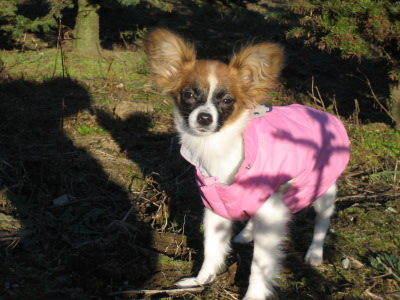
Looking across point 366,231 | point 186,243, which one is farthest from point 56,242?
point 366,231

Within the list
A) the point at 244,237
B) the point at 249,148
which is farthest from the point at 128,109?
the point at 249,148

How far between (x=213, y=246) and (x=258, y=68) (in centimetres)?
132

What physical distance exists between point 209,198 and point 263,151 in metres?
0.47

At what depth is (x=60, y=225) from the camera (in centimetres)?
343

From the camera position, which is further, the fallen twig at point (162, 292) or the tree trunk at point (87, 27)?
the tree trunk at point (87, 27)

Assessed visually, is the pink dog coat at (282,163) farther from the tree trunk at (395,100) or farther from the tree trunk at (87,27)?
the tree trunk at (87,27)

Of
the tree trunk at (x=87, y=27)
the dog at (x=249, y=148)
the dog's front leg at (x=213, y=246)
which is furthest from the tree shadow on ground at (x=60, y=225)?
the tree trunk at (x=87, y=27)

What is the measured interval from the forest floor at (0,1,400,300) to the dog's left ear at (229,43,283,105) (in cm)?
120

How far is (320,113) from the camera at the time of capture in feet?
11.4

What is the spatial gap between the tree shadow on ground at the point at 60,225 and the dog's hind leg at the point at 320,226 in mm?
1229

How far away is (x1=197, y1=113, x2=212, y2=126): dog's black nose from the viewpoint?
2883 millimetres

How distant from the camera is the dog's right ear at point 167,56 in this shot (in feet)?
10.5

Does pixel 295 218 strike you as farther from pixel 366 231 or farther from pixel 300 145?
pixel 300 145

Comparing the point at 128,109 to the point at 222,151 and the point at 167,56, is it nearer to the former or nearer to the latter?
the point at 167,56
